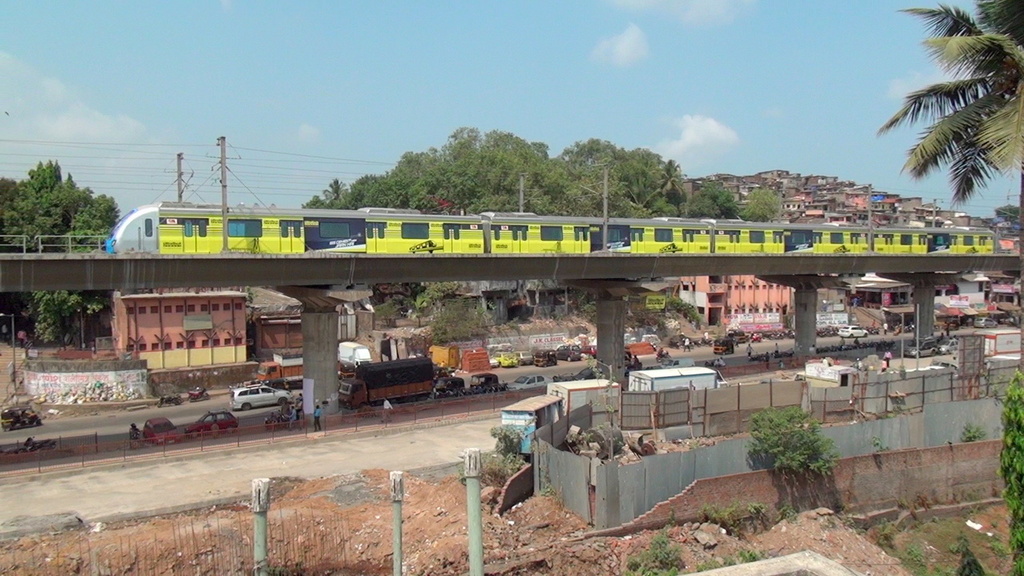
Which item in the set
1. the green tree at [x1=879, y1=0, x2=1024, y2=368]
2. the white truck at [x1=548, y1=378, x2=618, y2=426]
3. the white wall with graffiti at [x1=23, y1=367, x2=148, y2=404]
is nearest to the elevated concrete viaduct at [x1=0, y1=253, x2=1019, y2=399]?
the white truck at [x1=548, y1=378, x2=618, y2=426]

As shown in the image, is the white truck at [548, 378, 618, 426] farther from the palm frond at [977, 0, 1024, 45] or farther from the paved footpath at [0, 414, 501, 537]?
the palm frond at [977, 0, 1024, 45]

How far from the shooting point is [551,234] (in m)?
39.4

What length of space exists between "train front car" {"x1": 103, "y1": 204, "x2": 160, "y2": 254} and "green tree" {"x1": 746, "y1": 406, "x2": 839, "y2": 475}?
21840 mm

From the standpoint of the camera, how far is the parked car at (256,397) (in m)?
37.4

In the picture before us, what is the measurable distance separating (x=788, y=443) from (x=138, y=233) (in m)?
23.3

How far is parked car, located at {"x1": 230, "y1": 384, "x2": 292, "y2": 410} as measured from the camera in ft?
123

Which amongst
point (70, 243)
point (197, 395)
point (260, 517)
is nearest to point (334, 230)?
point (70, 243)

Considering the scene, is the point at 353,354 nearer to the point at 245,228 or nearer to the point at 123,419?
the point at 123,419

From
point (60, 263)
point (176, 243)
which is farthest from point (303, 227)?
point (60, 263)

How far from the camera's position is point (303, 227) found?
105ft

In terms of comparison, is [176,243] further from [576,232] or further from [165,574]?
[576,232]

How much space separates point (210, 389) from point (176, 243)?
64.3ft

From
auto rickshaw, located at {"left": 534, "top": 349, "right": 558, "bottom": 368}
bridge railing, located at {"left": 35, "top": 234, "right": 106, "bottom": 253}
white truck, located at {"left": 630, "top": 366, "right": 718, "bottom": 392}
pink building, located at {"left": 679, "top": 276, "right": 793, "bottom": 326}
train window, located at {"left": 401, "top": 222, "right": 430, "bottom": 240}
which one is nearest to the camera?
bridge railing, located at {"left": 35, "top": 234, "right": 106, "bottom": 253}

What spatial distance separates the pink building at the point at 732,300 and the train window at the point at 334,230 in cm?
4505
